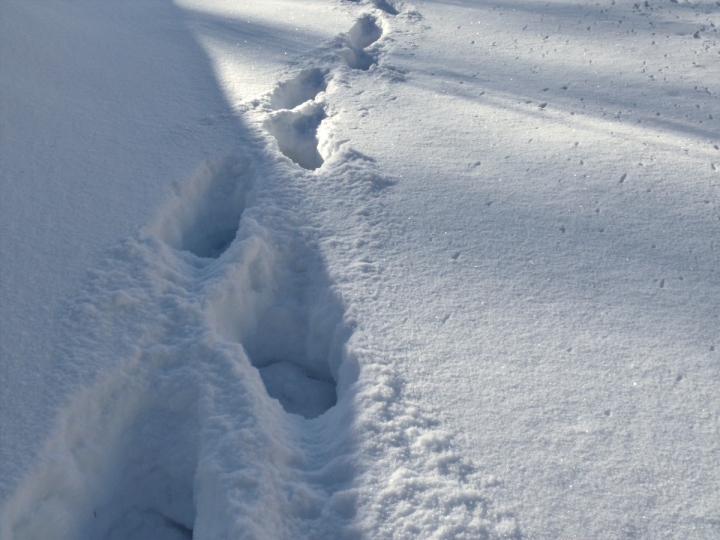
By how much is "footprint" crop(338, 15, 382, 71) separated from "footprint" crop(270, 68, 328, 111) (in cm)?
17

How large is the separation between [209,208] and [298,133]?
449mm

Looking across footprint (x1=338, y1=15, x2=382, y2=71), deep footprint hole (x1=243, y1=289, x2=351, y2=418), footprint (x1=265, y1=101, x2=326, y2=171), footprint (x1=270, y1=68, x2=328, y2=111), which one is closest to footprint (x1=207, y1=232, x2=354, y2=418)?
deep footprint hole (x1=243, y1=289, x2=351, y2=418)

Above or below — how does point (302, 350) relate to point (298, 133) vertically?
below

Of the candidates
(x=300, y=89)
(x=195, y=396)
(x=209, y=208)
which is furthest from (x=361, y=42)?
(x=195, y=396)

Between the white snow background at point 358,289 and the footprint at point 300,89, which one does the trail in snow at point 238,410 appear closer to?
the white snow background at point 358,289

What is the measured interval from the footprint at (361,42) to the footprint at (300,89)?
17 cm

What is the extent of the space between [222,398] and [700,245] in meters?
1.25

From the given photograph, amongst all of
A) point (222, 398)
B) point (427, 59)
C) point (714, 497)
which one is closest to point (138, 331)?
point (222, 398)

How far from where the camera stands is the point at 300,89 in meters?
2.23

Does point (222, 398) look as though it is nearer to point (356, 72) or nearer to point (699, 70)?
point (356, 72)

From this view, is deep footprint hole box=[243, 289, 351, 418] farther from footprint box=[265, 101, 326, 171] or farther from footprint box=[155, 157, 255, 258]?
footprint box=[265, 101, 326, 171]

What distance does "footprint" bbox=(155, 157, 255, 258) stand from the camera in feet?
5.43

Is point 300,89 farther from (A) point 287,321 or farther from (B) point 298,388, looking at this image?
(B) point 298,388

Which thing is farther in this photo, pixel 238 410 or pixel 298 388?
pixel 298 388
